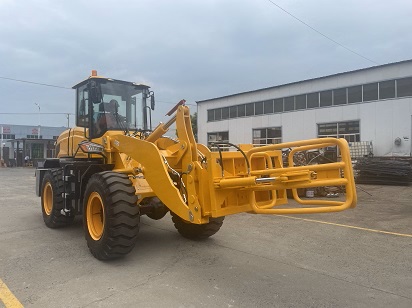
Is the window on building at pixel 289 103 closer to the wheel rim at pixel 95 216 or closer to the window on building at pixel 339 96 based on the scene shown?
the window on building at pixel 339 96

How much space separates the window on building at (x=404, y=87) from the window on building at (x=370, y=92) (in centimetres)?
137

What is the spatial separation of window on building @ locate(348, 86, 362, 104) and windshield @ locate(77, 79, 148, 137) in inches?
794

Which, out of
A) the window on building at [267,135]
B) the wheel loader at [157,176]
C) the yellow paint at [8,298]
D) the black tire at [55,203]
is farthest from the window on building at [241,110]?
the yellow paint at [8,298]

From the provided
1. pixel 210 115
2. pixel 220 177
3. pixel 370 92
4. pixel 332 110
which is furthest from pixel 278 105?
pixel 220 177

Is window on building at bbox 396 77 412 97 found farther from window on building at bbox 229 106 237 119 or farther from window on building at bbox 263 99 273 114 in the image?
window on building at bbox 229 106 237 119

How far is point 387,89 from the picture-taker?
2234 centimetres

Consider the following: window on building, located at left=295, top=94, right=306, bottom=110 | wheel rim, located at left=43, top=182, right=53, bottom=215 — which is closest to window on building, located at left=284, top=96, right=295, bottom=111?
window on building, located at left=295, top=94, right=306, bottom=110

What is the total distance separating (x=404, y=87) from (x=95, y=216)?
71.4ft

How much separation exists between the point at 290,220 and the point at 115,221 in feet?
15.6

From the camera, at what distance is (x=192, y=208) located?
14.4 feet

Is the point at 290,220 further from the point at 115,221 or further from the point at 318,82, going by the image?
the point at 318,82

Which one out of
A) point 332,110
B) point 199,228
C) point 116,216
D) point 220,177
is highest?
point 332,110

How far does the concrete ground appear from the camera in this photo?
3.92 meters

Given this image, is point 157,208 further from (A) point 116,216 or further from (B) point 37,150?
(B) point 37,150
